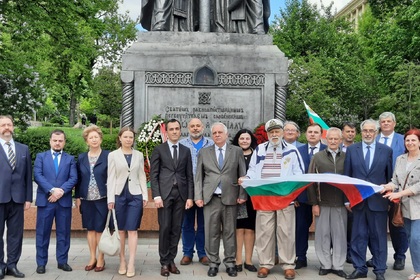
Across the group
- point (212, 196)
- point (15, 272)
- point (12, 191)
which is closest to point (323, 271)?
point (212, 196)

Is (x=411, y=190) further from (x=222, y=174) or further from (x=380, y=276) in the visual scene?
(x=222, y=174)

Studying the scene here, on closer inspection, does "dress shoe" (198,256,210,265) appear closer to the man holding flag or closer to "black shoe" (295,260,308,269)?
the man holding flag

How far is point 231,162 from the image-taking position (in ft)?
23.7

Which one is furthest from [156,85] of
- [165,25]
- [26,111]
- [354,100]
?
[354,100]

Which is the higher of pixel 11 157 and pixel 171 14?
pixel 171 14

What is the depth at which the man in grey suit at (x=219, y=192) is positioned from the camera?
7.12 meters

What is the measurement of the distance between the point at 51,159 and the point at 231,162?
8.26 feet

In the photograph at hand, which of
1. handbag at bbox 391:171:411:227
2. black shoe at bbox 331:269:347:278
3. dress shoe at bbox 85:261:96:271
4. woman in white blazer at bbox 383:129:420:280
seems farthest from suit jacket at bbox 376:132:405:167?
dress shoe at bbox 85:261:96:271

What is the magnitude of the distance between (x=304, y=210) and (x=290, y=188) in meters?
0.94

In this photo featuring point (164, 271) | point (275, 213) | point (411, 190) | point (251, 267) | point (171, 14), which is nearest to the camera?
point (411, 190)

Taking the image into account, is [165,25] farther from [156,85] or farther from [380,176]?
[380,176]

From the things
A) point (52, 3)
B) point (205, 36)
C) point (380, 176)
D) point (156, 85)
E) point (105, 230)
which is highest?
point (52, 3)

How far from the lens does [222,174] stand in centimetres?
718

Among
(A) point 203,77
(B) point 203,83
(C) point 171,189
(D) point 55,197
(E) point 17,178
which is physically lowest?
(D) point 55,197
